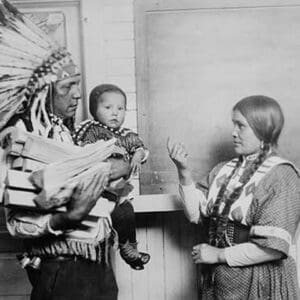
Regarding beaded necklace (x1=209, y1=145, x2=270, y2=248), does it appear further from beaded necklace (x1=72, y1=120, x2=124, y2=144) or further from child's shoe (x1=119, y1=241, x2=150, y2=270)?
beaded necklace (x1=72, y1=120, x2=124, y2=144)

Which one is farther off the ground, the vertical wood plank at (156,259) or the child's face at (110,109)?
the child's face at (110,109)

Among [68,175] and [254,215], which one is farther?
[254,215]

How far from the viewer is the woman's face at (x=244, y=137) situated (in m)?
2.04

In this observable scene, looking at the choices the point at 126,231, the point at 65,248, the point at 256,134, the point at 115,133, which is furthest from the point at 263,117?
the point at 65,248

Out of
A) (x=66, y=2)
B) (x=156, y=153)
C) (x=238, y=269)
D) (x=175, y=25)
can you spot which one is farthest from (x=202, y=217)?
(x=66, y=2)

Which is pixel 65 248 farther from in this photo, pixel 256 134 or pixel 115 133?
pixel 256 134

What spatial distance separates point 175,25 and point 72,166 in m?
0.98

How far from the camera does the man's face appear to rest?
1899 mm

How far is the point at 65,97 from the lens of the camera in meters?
1.91

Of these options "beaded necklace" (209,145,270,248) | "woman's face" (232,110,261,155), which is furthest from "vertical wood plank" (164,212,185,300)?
"woman's face" (232,110,261,155)

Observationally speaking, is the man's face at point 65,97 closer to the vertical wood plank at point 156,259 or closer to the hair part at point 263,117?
the hair part at point 263,117

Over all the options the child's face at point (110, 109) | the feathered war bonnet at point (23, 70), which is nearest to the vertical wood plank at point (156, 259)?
the child's face at point (110, 109)

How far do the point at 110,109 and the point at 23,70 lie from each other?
1.20 ft

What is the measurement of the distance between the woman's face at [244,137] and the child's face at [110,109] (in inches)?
14.9
